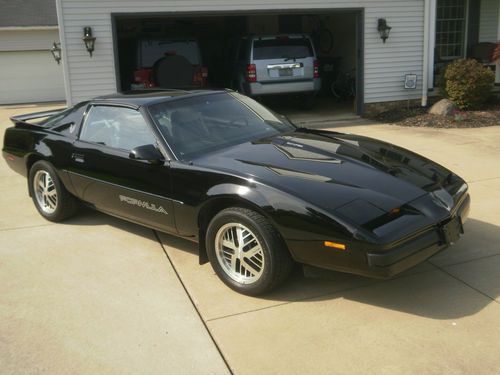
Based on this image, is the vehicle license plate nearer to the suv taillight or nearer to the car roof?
the car roof

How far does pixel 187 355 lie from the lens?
3.24 meters

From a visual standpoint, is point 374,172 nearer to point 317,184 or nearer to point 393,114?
point 317,184

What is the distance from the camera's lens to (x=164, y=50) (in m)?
12.5

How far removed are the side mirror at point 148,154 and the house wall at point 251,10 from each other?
7.14 m

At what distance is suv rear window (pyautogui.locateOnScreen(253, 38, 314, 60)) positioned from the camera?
12.6 meters

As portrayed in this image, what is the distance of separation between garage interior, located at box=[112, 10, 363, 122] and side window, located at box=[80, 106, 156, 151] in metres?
8.24

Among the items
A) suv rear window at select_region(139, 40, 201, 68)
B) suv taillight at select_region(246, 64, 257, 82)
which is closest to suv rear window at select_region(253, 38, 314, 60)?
suv taillight at select_region(246, 64, 257, 82)

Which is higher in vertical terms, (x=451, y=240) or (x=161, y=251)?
(x=451, y=240)

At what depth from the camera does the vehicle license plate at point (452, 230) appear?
3686 millimetres

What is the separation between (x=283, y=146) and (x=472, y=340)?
2.06m

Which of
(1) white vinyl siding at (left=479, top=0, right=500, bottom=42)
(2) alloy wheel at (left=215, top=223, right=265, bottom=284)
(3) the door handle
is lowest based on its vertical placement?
(2) alloy wheel at (left=215, top=223, right=265, bottom=284)

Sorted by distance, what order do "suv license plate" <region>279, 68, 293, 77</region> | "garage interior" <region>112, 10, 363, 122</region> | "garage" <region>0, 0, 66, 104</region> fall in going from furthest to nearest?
"garage" <region>0, 0, 66, 104</region> → "garage interior" <region>112, 10, 363, 122</region> → "suv license plate" <region>279, 68, 293, 77</region>

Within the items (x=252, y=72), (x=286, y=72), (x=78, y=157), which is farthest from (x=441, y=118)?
(x=78, y=157)

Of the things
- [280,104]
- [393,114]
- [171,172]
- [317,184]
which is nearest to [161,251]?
[171,172]
